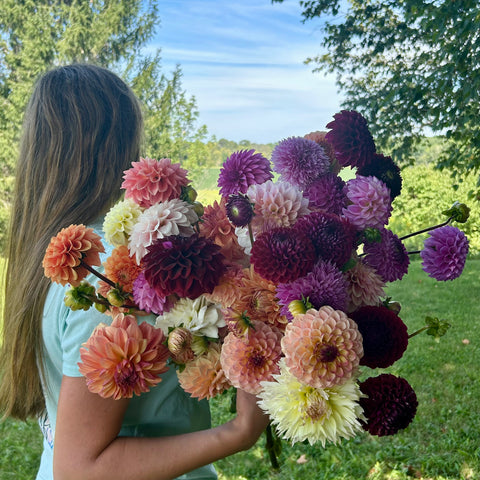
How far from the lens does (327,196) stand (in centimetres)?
108

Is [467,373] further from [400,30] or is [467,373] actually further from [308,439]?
[308,439]

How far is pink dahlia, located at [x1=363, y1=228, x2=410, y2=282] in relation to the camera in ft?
3.47

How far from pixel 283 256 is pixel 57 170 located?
76 centimetres

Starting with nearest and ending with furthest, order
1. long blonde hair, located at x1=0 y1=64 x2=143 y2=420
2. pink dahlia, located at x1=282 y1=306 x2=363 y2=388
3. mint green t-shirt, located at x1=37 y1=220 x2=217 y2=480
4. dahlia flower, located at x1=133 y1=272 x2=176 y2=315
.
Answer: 1. pink dahlia, located at x1=282 y1=306 x2=363 y2=388
2. dahlia flower, located at x1=133 y1=272 x2=176 y2=315
3. mint green t-shirt, located at x1=37 y1=220 x2=217 y2=480
4. long blonde hair, located at x1=0 y1=64 x2=143 y2=420

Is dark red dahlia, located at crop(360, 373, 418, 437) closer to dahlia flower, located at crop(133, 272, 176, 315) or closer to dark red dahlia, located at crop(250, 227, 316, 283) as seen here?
dark red dahlia, located at crop(250, 227, 316, 283)

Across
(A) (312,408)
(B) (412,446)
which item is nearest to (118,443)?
(A) (312,408)

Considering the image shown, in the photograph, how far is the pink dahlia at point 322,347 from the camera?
2.83 feet

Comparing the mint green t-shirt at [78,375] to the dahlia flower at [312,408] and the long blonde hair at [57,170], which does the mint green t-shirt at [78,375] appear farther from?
the dahlia flower at [312,408]

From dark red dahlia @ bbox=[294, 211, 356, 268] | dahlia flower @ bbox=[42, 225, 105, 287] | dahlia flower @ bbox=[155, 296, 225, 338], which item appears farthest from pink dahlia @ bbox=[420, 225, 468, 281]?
dahlia flower @ bbox=[42, 225, 105, 287]

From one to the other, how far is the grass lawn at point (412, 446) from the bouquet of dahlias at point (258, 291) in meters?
2.45

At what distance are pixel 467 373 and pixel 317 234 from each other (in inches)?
188

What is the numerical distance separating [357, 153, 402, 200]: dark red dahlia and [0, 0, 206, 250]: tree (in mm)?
13502

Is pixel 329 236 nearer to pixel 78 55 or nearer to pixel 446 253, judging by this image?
pixel 446 253

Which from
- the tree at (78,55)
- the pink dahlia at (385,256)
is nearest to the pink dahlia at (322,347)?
the pink dahlia at (385,256)
